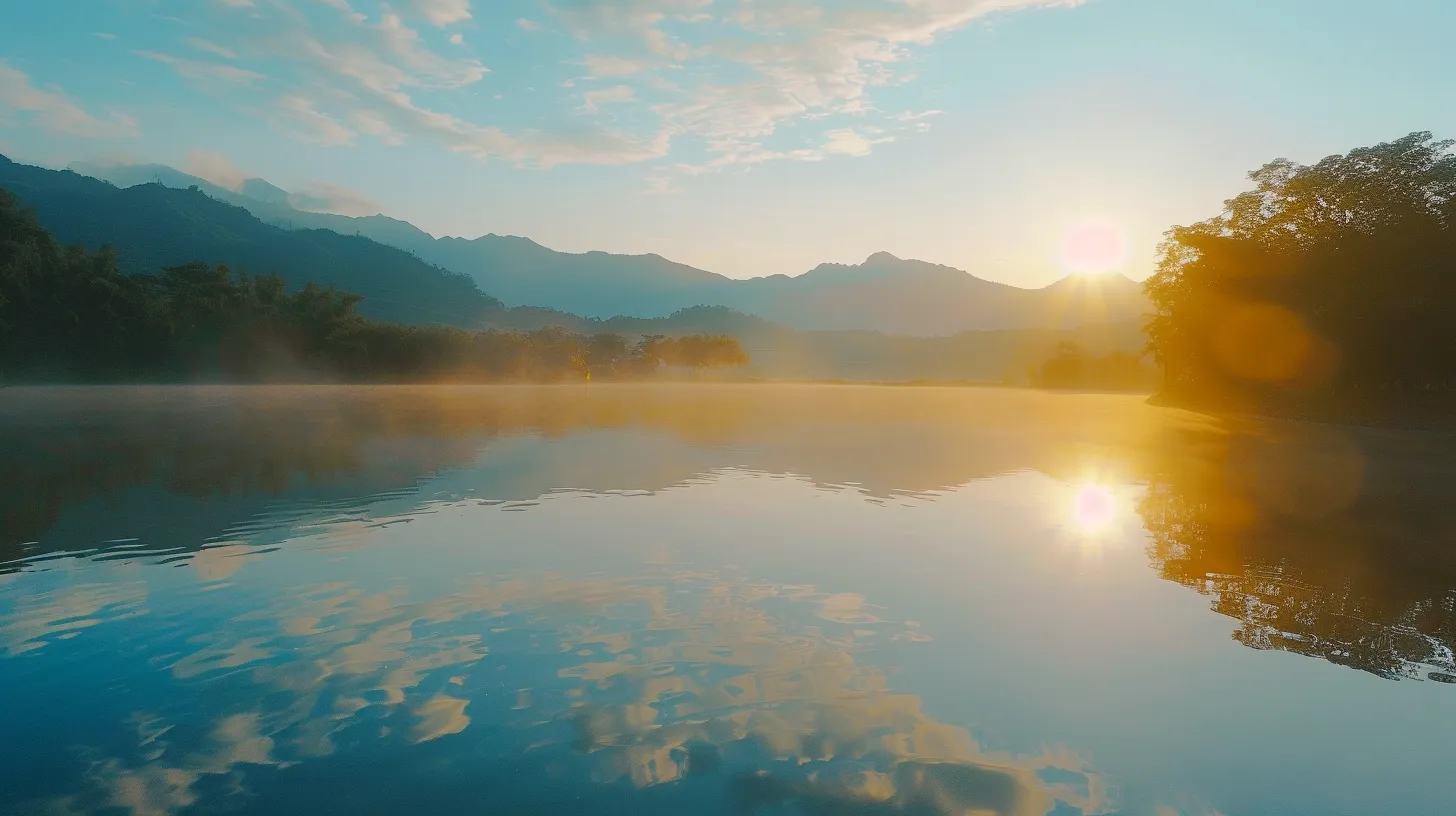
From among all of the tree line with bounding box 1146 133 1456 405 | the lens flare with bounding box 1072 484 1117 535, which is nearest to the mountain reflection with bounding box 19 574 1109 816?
the lens flare with bounding box 1072 484 1117 535

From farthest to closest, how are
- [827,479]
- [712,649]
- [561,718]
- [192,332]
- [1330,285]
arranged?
1. [192,332]
2. [1330,285]
3. [827,479]
4. [712,649]
5. [561,718]

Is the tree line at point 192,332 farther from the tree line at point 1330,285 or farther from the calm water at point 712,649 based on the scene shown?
the tree line at point 1330,285

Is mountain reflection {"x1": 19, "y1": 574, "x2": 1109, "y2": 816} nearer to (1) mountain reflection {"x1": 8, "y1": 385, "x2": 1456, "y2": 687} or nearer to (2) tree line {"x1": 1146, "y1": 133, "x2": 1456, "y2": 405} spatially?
(1) mountain reflection {"x1": 8, "y1": 385, "x2": 1456, "y2": 687}

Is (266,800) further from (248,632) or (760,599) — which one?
(760,599)

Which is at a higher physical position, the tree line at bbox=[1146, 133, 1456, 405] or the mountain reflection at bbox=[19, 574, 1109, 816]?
the tree line at bbox=[1146, 133, 1456, 405]

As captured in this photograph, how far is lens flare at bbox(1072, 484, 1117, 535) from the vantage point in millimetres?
20656

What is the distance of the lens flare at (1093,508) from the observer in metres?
20.7

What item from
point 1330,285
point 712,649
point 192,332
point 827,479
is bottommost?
point 827,479

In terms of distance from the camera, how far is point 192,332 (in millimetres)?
124312

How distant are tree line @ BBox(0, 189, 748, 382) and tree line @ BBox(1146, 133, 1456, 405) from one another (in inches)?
5101

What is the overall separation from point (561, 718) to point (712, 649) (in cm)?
274

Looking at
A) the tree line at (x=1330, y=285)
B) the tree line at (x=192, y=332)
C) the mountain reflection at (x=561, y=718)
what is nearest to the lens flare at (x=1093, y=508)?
the mountain reflection at (x=561, y=718)

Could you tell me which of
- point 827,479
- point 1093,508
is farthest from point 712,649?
point 827,479

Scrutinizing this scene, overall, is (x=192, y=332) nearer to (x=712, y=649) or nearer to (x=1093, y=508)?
(x=1093, y=508)
